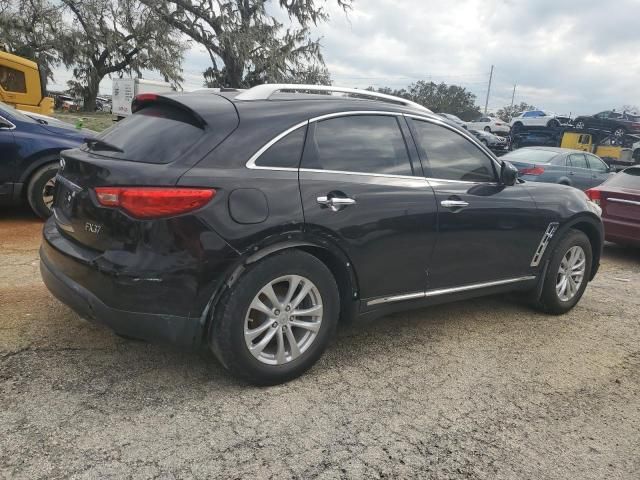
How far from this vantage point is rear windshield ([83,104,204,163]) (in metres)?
2.85

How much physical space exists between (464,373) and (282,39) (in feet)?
103

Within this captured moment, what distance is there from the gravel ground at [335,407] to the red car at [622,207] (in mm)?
3689

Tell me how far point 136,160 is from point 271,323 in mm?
1137

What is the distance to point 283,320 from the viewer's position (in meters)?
2.99

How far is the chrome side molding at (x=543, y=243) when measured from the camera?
171 inches

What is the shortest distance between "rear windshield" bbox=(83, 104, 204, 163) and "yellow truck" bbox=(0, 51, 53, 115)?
13095 mm

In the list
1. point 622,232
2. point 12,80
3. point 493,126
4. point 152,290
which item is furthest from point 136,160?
point 493,126

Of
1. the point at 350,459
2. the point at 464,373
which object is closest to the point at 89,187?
the point at 350,459

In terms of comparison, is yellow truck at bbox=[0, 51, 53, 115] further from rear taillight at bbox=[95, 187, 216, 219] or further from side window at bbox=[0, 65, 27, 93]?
rear taillight at bbox=[95, 187, 216, 219]

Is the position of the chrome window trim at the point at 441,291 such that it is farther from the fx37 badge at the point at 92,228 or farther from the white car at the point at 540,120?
the white car at the point at 540,120

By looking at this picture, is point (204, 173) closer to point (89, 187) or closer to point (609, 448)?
point (89, 187)

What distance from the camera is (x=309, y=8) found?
32906mm

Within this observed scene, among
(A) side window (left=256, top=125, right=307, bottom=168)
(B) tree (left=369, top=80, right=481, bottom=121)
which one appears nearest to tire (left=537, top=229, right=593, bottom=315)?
(A) side window (left=256, top=125, right=307, bottom=168)

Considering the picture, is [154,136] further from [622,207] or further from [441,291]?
[622,207]
